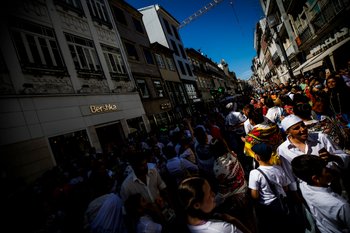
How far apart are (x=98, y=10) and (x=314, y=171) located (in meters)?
15.5

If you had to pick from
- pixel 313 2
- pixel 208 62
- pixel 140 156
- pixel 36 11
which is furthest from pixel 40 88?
pixel 208 62

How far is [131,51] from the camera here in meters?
16.3

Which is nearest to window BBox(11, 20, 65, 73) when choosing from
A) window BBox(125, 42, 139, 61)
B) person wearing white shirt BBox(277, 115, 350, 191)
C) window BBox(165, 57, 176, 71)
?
window BBox(125, 42, 139, 61)

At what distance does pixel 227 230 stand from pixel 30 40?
10482 mm

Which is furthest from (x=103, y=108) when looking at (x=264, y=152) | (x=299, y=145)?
(x=299, y=145)

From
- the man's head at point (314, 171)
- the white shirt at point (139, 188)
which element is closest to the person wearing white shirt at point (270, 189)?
the man's head at point (314, 171)

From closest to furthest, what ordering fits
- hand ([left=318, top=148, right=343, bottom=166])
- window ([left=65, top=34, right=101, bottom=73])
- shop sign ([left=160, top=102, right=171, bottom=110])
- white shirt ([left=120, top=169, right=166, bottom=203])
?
hand ([left=318, top=148, right=343, bottom=166]) → white shirt ([left=120, top=169, right=166, bottom=203]) → window ([left=65, top=34, right=101, bottom=73]) → shop sign ([left=160, top=102, right=171, bottom=110])

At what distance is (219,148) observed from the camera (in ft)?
10.0

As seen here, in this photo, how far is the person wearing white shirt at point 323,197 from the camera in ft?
5.61

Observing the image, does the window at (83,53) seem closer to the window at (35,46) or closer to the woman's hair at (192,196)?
the window at (35,46)

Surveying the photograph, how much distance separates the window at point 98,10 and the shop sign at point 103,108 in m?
5.99

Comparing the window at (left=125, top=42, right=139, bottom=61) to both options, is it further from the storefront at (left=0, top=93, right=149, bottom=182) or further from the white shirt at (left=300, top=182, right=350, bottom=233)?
the white shirt at (left=300, top=182, right=350, bottom=233)

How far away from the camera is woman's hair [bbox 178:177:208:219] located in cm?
161

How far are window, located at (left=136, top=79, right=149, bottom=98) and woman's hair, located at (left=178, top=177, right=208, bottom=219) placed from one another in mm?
14434
